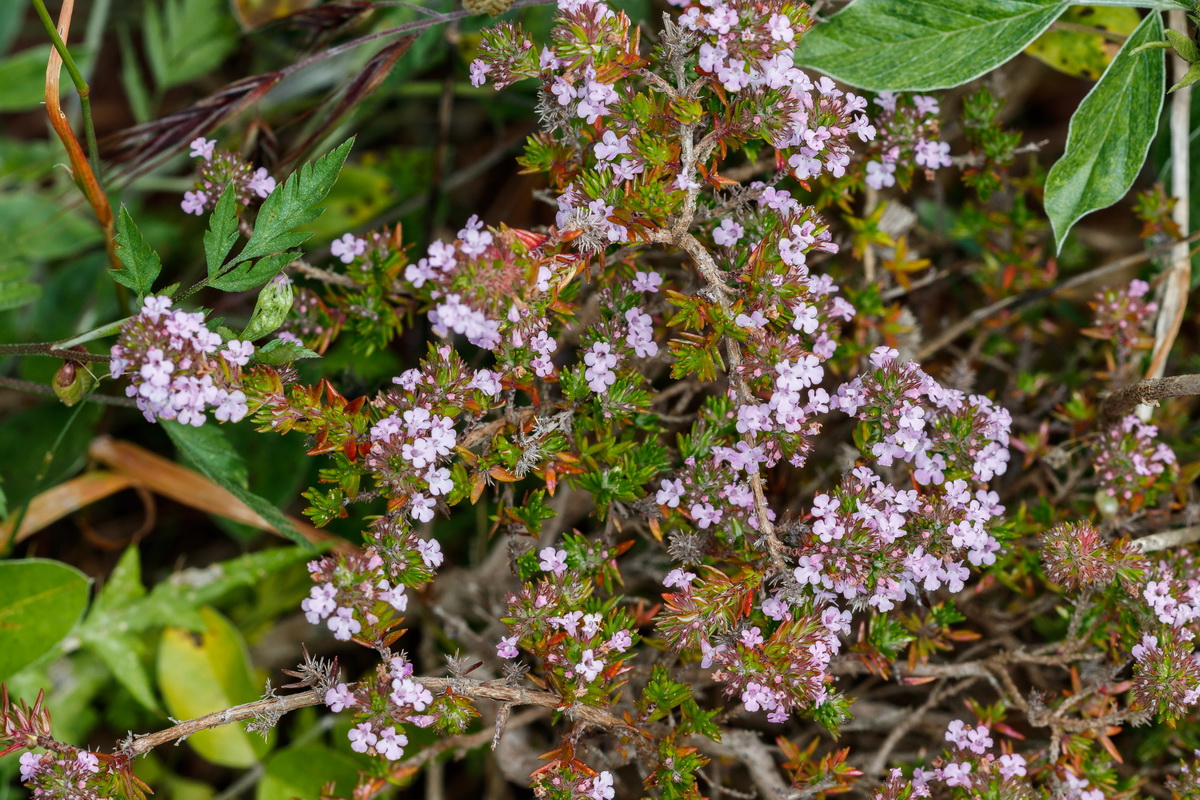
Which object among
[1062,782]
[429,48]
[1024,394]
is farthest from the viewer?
[429,48]

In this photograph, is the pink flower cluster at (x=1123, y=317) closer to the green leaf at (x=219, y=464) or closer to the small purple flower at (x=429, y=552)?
the small purple flower at (x=429, y=552)

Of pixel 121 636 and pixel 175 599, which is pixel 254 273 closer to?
pixel 175 599

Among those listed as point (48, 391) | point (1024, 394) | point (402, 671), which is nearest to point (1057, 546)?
point (1024, 394)

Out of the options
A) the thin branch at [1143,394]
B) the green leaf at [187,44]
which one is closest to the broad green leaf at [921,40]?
the thin branch at [1143,394]

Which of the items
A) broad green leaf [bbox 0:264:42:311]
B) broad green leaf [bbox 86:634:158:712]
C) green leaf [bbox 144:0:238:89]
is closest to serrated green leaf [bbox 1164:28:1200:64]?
broad green leaf [bbox 0:264:42:311]

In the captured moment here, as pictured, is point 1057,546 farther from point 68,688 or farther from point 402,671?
point 68,688

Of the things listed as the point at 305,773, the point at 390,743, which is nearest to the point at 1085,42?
the point at 390,743

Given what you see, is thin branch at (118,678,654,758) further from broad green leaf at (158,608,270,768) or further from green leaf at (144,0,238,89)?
green leaf at (144,0,238,89)

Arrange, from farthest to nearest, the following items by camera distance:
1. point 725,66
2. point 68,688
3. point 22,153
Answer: point 22,153 → point 68,688 → point 725,66
